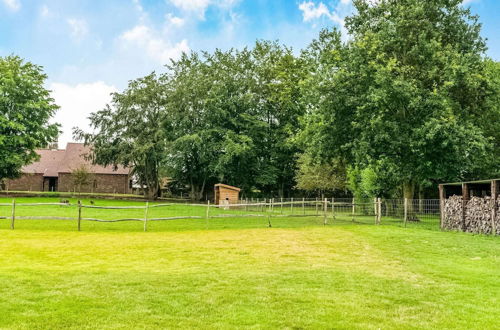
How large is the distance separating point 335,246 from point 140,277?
668 cm

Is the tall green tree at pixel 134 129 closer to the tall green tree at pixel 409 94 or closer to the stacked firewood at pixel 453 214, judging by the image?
the tall green tree at pixel 409 94

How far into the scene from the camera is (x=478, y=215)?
1697cm

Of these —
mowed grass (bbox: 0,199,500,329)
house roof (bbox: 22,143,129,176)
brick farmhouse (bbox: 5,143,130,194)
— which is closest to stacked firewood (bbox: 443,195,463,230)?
mowed grass (bbox: 0,199,500,329)

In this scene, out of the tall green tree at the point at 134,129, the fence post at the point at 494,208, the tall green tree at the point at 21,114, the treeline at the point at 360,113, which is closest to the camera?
the fence post at the point at 494,208

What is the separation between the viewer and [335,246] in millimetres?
12703

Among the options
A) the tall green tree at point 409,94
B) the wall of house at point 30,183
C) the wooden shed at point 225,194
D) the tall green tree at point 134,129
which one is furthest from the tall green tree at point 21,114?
the tall green tree at point 409,94

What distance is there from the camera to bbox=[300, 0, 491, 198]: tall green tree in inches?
875

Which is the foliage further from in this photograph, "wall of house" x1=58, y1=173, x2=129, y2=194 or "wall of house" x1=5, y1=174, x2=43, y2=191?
"wall of house" x1=5, y1=174, x2=43, y2=191

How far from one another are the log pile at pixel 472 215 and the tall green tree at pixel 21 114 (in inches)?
1416

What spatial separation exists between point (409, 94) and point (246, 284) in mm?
17775

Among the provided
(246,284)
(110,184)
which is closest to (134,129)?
(110,184)

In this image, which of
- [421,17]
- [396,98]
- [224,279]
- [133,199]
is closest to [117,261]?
[224,279]

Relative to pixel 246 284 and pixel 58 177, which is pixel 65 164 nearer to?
pixel 58 177

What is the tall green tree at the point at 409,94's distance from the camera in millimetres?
22219
